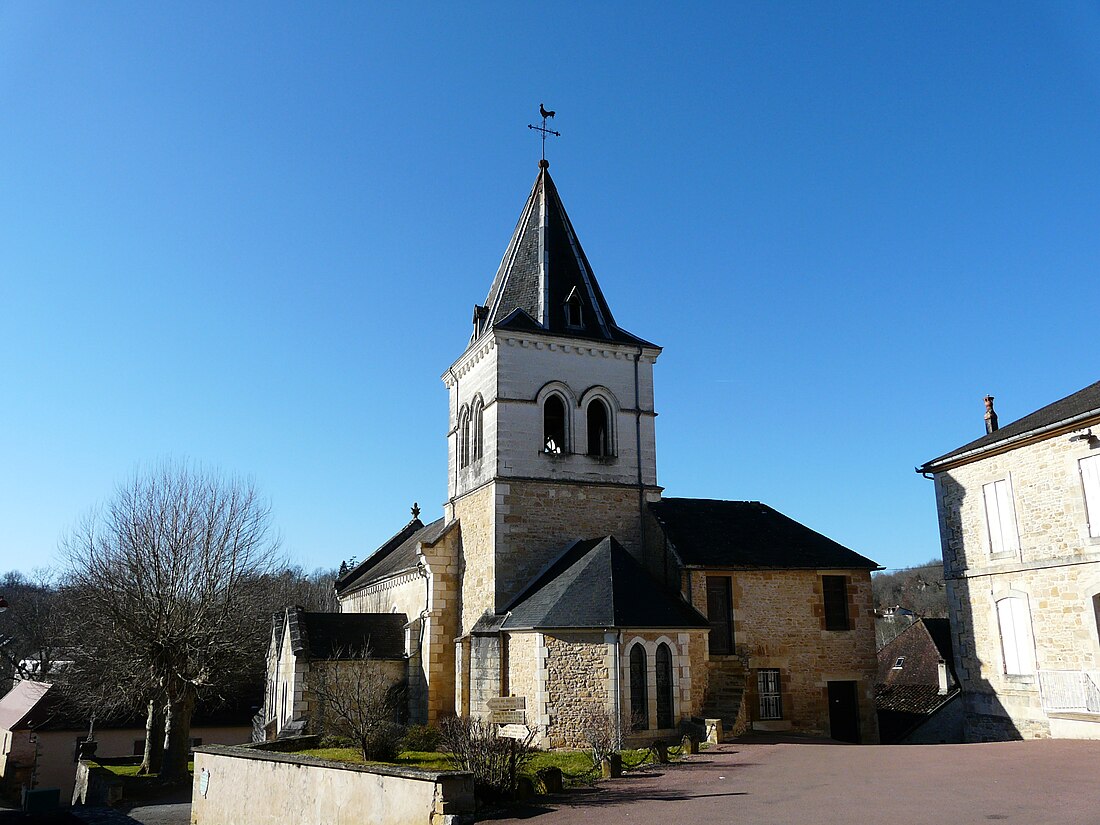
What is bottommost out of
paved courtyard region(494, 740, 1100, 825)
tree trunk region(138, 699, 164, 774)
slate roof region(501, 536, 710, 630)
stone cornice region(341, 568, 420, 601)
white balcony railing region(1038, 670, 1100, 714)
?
tree trunk region(138, 699, 164, 774)

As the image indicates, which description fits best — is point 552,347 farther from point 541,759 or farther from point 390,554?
point 390,554

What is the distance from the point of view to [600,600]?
17.6 metres

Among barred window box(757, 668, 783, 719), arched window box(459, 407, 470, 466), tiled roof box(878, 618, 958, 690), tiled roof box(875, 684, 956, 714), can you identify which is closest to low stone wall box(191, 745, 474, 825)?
arched window box(459, 407, 470, 466)

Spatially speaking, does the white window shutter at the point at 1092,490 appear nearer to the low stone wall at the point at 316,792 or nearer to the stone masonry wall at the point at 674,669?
the stone masonry wall at the point at 674,669

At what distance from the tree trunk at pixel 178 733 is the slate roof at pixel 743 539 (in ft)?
47.0

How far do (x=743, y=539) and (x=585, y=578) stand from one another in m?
5.20

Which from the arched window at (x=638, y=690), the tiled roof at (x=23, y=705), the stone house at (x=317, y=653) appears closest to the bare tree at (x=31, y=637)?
the tiled roof at (x=23, y=705)

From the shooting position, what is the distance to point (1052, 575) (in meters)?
16.3

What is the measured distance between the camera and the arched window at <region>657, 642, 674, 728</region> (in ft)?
56.5

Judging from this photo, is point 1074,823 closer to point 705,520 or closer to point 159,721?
point 705,520

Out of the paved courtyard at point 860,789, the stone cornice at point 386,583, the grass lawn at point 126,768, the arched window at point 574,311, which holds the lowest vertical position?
the grass lawn at point 126,768

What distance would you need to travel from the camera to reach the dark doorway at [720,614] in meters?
19.9

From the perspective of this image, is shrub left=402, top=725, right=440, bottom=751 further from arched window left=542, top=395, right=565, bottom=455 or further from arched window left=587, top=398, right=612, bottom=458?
arched window left=587, top=398, right=612, bottom=458

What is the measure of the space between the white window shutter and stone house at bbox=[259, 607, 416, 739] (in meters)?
15.5
